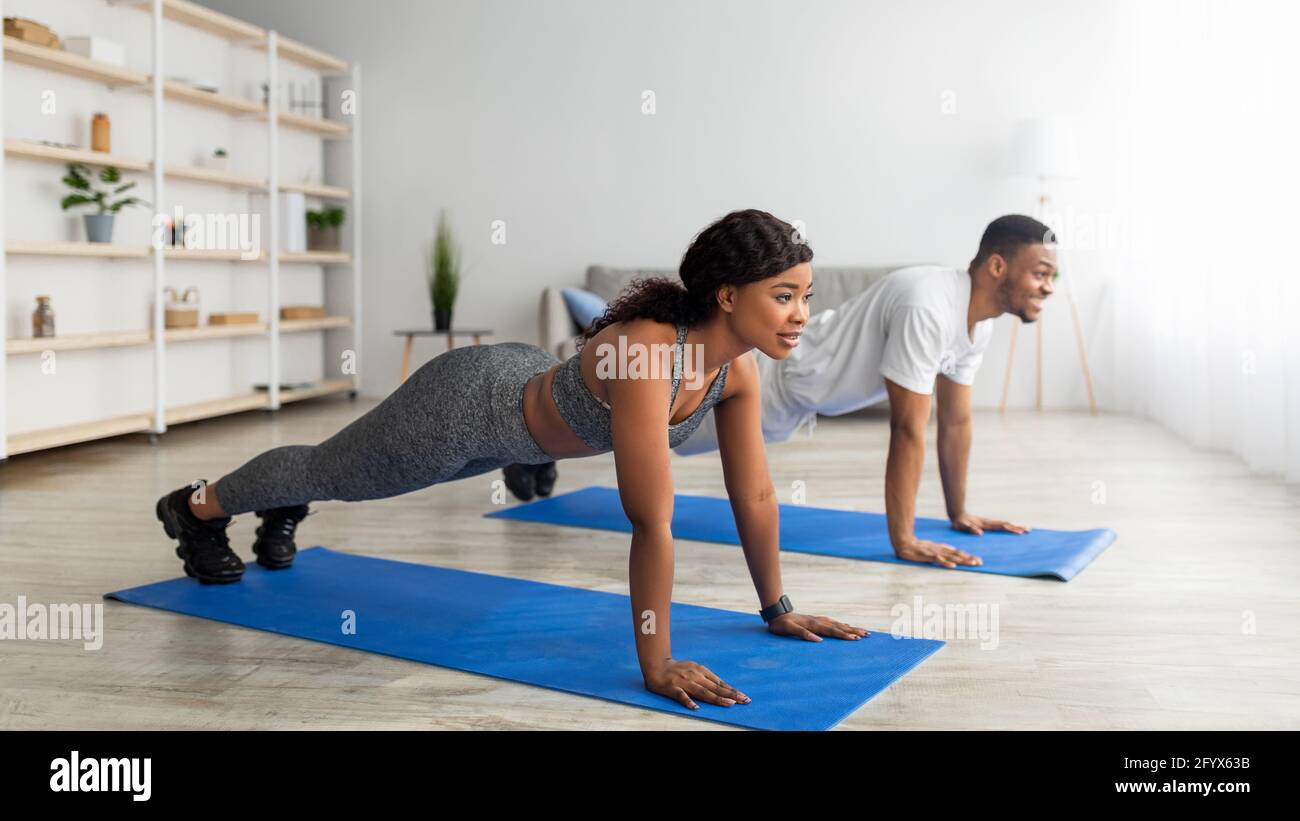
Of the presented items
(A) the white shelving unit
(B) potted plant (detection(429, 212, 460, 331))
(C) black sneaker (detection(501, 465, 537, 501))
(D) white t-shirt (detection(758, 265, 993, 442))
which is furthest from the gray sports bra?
(B) potted plant (detection(429, 212, 460, 331))

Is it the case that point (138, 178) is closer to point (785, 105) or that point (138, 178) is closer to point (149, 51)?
point (149, 51)

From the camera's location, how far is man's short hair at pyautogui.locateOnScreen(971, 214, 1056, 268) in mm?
2824

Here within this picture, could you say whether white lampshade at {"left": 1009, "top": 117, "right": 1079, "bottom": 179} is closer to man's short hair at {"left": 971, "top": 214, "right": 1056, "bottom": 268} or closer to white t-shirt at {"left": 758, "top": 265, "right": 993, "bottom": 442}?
white t-shirt at {"left": 758, "top": 265, "right": 993, "bottom": 442}

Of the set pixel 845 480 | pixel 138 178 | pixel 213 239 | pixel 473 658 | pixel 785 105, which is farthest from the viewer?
pixel 785 105

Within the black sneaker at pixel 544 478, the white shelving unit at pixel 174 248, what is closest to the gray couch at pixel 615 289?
the white shelving unit at pixel 174 248

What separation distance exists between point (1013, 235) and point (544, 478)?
5.42ft

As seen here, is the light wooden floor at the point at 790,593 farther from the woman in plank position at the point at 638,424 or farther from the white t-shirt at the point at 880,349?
the white t-shirt at the point at 880,349

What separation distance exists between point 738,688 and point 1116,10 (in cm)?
513

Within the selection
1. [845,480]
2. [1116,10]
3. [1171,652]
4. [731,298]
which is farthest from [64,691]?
[1116,10]

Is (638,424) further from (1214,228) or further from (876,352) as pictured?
(1214,228)

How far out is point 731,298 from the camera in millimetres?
1942

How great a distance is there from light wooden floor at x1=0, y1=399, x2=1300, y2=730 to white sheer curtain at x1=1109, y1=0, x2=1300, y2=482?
32cm

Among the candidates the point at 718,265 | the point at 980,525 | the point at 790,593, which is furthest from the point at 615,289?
the point at 718,265

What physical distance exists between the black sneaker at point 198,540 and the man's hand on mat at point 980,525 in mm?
1811
